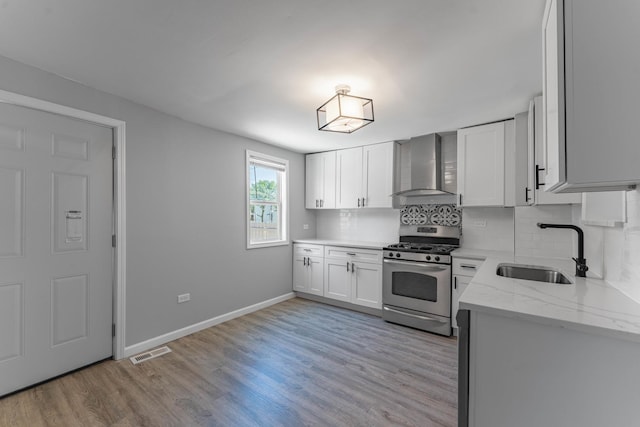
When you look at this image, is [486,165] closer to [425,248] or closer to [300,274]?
[425,248]

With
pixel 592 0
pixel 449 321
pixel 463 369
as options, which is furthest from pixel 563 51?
Answer: pixel 449 321

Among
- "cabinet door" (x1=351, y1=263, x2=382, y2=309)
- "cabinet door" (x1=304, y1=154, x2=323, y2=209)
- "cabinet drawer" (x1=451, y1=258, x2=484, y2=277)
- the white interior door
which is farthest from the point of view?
"cabinet door" (x1=304, y1=154, x2=323, y2=209)

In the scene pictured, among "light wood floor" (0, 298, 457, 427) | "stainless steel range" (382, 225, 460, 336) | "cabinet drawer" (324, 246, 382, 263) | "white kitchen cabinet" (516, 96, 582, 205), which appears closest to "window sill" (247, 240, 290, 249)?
"cabinet drawer" (324, 246, 382, 263)

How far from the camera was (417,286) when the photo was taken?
3.38 m

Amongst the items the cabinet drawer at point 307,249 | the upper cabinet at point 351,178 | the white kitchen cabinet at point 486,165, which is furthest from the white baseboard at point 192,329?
the white kitchen cabinet at point 486,165

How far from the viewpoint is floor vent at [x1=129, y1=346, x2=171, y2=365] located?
8.45ft

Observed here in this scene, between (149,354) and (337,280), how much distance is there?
240cm

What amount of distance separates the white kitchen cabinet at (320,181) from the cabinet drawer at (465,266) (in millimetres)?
2042

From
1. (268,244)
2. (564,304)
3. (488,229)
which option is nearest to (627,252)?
(564,304)

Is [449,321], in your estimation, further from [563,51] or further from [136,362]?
[136,362]

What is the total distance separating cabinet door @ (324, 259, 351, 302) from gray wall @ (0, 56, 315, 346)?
35.3 inches

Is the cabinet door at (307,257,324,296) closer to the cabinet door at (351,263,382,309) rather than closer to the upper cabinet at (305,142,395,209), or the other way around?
the cabinet door at (351,263,382,309)

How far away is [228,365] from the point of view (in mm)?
2514

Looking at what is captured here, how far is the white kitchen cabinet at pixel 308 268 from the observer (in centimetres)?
430
